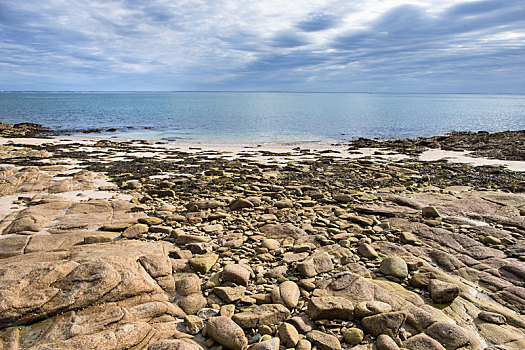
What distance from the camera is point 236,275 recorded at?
5324 mm

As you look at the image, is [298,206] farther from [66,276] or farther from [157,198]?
[66,276]

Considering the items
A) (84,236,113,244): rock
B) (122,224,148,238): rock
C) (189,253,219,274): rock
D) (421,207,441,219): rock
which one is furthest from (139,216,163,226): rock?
(421,207,441,219): rock

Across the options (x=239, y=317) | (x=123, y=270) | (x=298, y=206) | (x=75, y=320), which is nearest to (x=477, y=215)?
(x=298, y=206)

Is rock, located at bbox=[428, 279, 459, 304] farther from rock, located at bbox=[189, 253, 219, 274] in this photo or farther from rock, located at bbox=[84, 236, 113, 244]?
rock, located at bbox=[84, 236, 113, 244]

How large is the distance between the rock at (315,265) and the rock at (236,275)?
1003 millimetres

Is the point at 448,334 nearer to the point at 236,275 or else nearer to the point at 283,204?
the point at 236,275

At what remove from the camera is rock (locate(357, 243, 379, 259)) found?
635 centimetres

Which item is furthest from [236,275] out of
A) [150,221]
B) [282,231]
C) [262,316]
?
[150,221]

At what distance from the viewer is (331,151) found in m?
23.4

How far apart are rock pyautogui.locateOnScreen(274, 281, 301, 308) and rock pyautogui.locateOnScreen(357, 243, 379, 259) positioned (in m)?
1.97

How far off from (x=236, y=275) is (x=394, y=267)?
113 inches

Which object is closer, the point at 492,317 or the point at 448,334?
the point at 448,334

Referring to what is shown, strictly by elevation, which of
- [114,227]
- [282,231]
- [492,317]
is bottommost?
[492,317]

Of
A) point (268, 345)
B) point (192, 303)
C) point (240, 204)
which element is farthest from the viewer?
point (240, 204)
